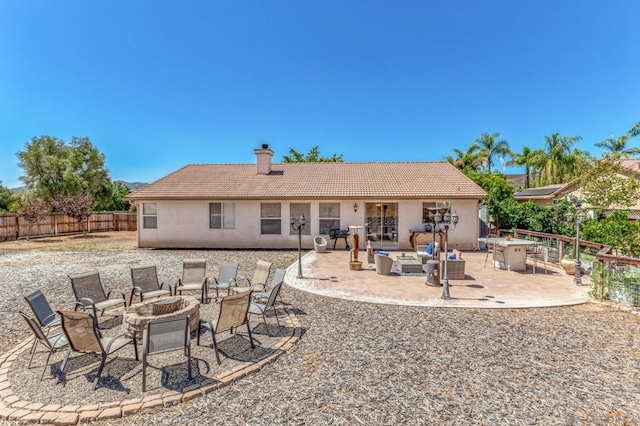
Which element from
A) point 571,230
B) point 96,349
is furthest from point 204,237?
point 571,230

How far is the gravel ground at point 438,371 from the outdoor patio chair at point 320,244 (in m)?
7.22

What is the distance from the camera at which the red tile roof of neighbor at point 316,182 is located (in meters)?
15.6

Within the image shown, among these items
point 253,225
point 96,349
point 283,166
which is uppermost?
point 283,166

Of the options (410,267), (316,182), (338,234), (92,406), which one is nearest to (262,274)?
(92,406)

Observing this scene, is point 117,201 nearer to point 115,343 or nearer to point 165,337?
point 115,343

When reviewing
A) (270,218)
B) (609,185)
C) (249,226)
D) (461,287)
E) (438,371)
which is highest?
(609,185)

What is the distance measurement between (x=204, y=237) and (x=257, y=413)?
47.8ft

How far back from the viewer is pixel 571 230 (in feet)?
49.6

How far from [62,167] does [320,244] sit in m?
31.0

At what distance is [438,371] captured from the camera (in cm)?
413

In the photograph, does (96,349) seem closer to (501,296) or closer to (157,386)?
(157,386)

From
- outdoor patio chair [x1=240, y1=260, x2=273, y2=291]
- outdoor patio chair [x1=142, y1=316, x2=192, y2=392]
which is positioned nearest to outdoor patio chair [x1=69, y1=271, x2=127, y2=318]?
outdoor patio chair [x1=240, y1=260, x2=273, y2=291]

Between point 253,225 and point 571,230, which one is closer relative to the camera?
point 571,230

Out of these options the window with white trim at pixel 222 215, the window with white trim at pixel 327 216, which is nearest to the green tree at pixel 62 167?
the window with white trim at pixel 222 215
